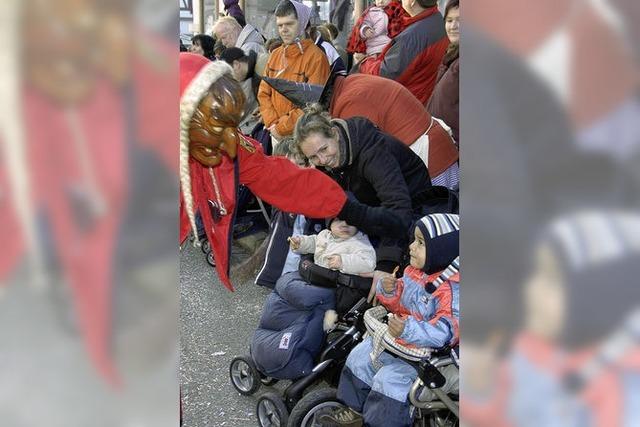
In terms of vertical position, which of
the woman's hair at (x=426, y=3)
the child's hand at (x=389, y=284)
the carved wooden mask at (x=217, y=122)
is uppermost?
the carved wooden mask at (x=217, y=122)

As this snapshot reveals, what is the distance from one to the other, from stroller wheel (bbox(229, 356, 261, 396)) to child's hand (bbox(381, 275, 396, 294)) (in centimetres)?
92

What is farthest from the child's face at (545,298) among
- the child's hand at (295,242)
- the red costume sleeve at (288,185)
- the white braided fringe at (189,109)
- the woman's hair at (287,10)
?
the woman's hair at (287,10)

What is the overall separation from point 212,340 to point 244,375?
0.69 meters

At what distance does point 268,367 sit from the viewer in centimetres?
309

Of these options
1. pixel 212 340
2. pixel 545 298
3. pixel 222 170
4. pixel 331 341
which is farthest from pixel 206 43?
pixel 545 298

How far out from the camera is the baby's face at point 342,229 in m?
2.99

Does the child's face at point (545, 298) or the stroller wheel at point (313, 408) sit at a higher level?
the child's face at point (545, 298)

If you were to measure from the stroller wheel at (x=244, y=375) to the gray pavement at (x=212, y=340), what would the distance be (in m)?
0.06

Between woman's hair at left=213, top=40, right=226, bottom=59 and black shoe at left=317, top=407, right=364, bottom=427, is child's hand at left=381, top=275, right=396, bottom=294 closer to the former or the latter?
black shoe at left=317, top=407, right=364, bottom=427

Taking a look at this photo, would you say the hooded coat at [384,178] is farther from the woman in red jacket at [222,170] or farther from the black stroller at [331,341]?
the woman in red jacket at [222,170]

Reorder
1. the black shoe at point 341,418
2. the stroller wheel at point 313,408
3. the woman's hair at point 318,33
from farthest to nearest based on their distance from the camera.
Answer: the woman's hair at point 318,33
the stroller wheel at point 313,408
the black shoe at point 341,418

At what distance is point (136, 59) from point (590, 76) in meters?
0.53

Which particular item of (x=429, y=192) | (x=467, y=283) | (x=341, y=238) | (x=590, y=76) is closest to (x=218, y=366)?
(x=341, y=238)

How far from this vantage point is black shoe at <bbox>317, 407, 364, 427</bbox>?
2674 mm
